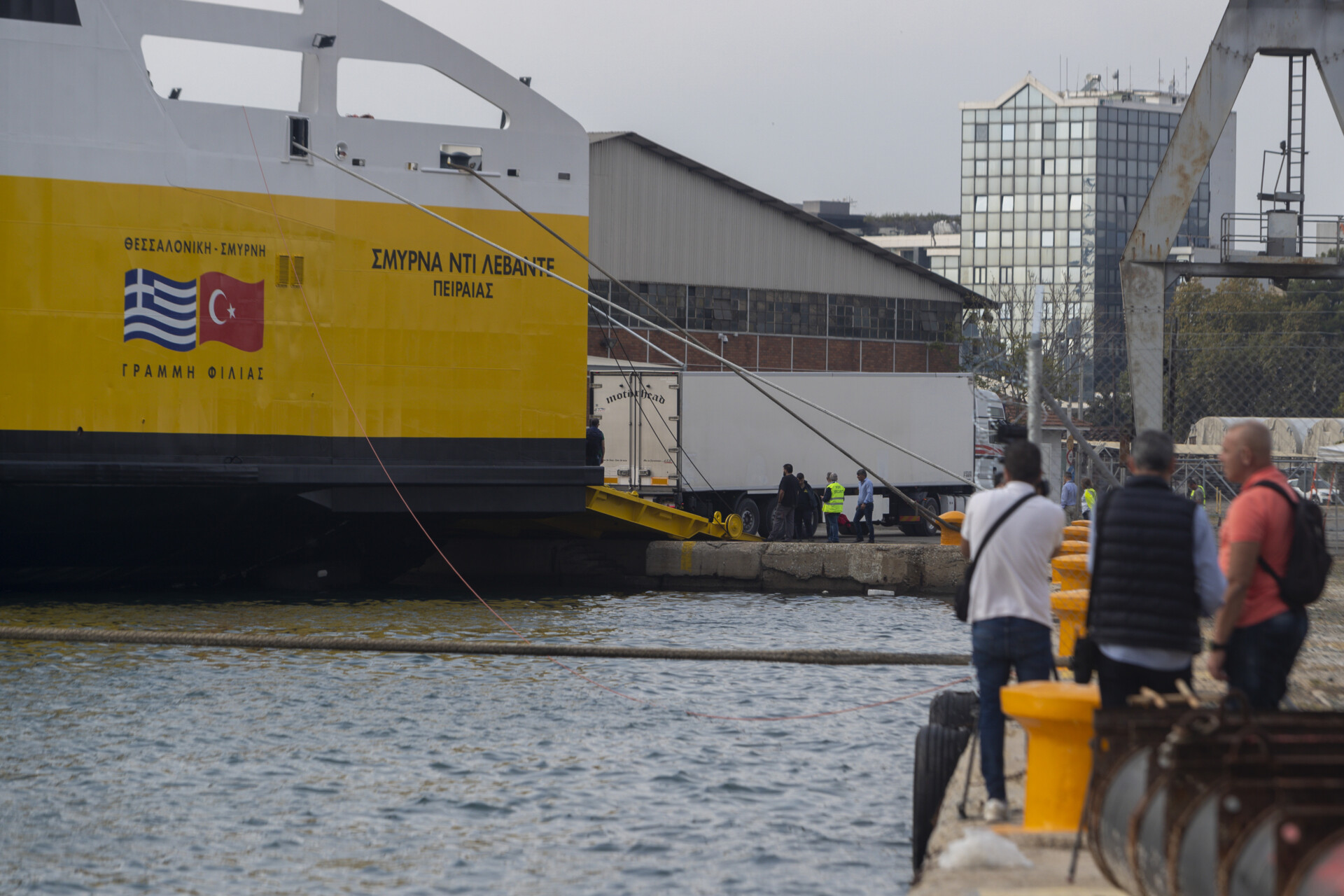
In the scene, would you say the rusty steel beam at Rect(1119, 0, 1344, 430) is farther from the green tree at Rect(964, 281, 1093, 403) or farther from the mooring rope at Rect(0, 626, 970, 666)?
the green tree at Rect(964, 281, 1093, 403)

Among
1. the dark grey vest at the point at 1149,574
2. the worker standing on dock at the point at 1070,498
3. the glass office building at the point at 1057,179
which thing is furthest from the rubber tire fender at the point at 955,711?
the glass office building at the point at 1057,179

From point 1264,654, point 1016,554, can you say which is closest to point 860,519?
point 1016,554

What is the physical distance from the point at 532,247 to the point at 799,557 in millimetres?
5552

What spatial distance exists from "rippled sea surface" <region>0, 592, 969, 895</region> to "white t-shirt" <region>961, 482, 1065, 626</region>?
1.51 meters

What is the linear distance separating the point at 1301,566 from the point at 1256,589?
18cm

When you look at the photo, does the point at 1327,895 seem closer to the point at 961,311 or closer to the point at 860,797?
the point at 860,797

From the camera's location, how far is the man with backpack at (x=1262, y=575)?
5.32 m

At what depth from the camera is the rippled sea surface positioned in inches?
273

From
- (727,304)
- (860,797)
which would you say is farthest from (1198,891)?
(727,304)

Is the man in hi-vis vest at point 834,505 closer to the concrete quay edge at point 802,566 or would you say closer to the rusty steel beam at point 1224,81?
the concrete quay edge at point 802,566

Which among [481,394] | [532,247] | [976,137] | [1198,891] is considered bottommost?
[1198,891]

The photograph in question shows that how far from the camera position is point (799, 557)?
64.4 ft

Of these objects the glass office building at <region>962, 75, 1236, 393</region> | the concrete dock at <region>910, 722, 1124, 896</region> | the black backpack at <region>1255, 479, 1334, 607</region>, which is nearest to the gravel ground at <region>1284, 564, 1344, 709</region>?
the black backpack at <region>1255, 479, 1334, 607</region>

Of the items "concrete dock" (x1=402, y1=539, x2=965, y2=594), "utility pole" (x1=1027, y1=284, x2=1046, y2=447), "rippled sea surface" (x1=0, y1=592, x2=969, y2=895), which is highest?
"utility pole" (x1=1027, y1=284, x2=1046, y2=447)
